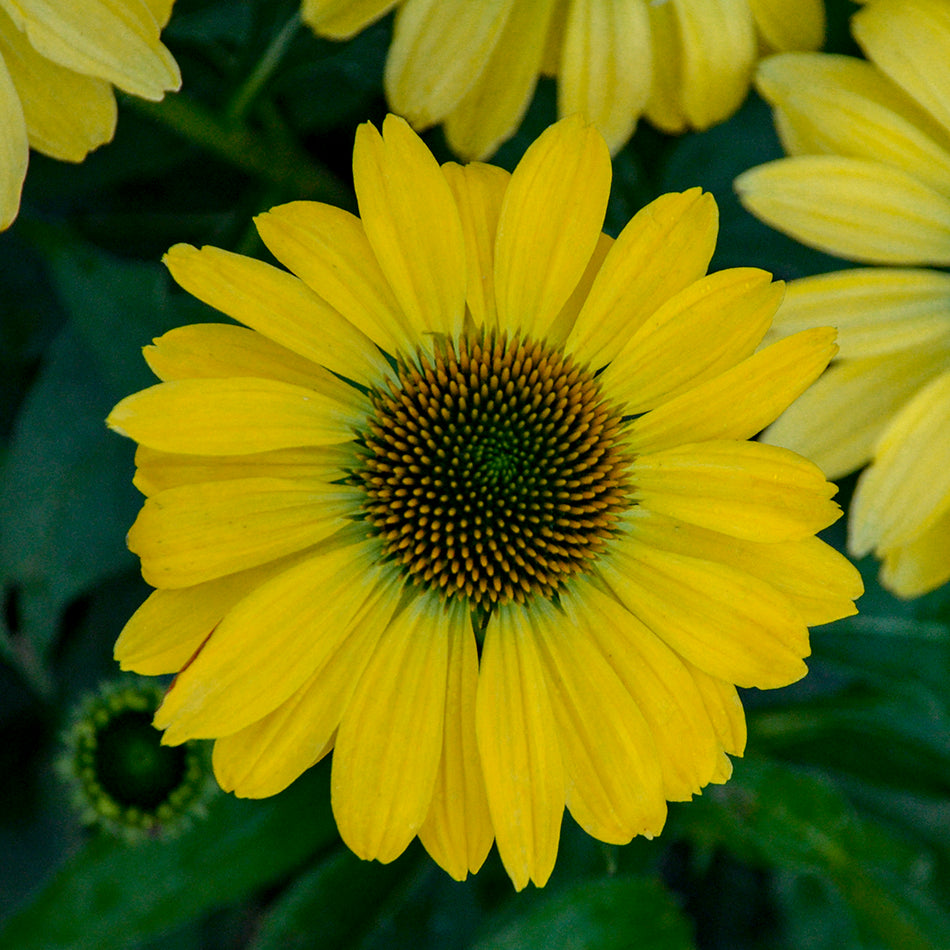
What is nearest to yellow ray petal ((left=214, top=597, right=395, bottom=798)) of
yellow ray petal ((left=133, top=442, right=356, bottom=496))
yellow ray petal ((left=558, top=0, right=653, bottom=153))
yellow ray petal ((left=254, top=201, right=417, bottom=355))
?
yellow ray petal ((left=133, top=442, right=356, bottom=496))

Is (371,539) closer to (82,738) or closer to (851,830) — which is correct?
(82,738)

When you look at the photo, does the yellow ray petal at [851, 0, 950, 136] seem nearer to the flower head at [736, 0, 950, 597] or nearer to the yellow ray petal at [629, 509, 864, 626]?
the flower head at [736, 0, 950, 597]

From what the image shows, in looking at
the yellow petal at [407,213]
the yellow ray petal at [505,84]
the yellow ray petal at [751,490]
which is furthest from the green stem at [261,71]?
the yellow ray petal at [751,490]

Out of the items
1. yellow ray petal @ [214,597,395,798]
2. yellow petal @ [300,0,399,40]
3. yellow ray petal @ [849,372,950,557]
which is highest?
yellow petal @ [300,0,399,40]

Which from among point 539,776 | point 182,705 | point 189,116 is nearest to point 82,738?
point 182,705

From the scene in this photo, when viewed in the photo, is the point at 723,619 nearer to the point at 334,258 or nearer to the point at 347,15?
the point at 334,258
